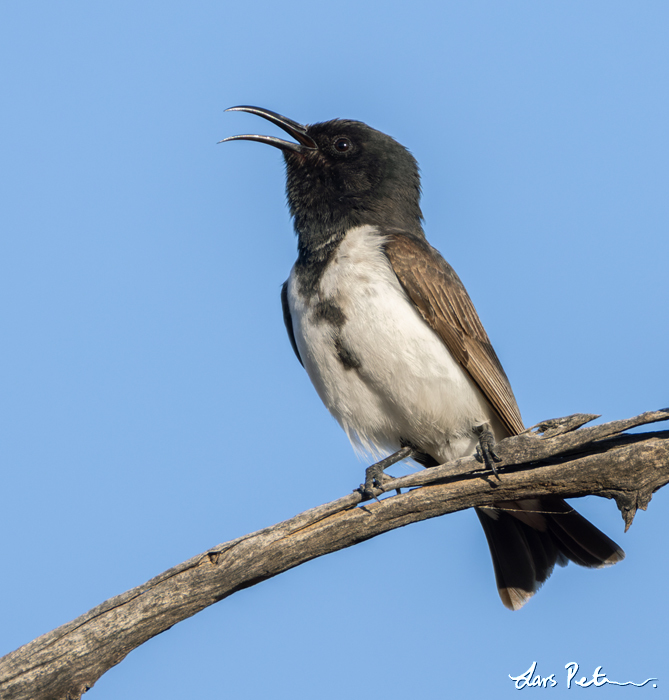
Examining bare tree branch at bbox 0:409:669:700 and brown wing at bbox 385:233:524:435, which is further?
brown wing at bbox 385:233:524:435

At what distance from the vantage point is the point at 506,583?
A: 6.60 meters

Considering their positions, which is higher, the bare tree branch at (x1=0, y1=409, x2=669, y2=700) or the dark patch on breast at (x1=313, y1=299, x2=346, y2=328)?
the dark patch on breast at (x1=313, y1=299, x2=346, y2=328)

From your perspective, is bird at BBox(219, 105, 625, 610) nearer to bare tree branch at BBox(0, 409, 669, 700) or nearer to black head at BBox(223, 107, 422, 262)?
black head at BBox(223, 107, 422, 262)

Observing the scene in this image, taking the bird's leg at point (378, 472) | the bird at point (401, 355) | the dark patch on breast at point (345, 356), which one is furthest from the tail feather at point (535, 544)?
the dark patch on breast at point (345, 356)

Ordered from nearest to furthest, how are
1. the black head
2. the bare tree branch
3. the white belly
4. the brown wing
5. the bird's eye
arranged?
the bare tree branch → the white belly → the brown wing → the black head → the bird's eye

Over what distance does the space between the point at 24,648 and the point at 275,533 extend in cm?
174

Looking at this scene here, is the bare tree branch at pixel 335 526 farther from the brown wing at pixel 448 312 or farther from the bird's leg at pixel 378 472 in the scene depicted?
the brown wing at pixel 448 312

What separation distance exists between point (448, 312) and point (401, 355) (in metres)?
0.69

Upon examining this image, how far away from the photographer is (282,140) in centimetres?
754

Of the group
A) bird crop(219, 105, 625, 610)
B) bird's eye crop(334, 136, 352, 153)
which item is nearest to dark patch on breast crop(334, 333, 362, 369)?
bird crop(219, 105, 625, 610)

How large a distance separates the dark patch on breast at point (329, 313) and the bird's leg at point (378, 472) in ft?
3.93

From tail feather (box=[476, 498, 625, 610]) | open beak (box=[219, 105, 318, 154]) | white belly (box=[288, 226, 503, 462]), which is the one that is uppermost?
open beak (box=[219, 105, 318, 154])

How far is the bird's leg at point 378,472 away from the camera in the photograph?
17.7 ft

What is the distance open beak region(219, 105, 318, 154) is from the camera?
7.53 m
